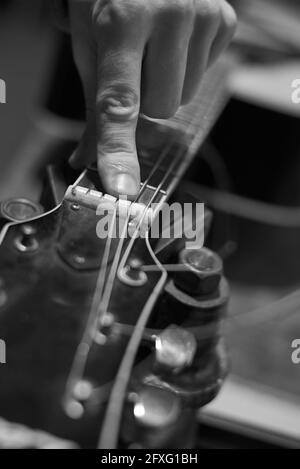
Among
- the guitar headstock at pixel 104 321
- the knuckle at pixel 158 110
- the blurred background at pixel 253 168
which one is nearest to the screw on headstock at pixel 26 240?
the guitar headstock at pixel 104 321

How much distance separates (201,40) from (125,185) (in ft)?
0.98

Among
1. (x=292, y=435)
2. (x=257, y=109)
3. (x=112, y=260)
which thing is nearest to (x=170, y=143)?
(x=112, y=260)

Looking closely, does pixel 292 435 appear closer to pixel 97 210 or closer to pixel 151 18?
pixel 97 210

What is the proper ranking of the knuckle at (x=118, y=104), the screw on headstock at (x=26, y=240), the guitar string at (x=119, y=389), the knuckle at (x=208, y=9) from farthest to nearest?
the knuckle at (x=208, y=9), the knuckle at (x=118, y=104), the screw on headstock at (x=26, y=240), the guitar string at (x=119, y=389)

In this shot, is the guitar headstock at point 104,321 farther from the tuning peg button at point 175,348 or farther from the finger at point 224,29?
the finger at point 224,29

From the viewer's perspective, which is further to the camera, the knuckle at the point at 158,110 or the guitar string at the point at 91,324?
the knuckle at the point at 158,110

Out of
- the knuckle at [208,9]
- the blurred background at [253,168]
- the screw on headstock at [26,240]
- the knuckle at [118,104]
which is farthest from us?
the blurred background at [253,168]

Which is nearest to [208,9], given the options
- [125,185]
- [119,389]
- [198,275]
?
[125,185]

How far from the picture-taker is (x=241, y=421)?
0.80 metres

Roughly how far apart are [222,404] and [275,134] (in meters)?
0.93

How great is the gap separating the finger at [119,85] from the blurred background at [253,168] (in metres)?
0.70

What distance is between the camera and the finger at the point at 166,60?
0.75 m

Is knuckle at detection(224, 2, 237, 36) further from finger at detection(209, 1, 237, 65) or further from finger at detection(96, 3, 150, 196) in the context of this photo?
finger at detection(96, 3, 150, 196)

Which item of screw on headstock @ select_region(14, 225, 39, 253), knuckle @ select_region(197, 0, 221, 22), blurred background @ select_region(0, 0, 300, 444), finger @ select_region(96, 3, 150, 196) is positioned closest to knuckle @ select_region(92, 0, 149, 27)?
finger @ select_region(96, 3, 150, 196)
